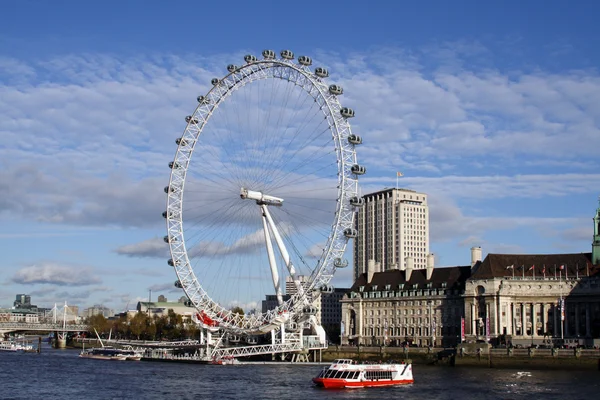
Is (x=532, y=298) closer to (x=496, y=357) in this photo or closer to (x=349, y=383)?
(x=496, y=357)

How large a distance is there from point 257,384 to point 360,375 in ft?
35.3

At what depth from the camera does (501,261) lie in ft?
484

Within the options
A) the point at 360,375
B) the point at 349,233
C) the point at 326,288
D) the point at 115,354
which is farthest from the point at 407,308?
the point at 360,375

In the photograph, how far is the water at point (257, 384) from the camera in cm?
7769

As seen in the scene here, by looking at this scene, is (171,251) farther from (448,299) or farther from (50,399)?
(448,299)

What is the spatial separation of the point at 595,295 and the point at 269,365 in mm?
53905

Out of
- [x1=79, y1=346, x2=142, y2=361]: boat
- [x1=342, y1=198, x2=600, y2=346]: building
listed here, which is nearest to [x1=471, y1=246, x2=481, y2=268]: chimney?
[x1=342, y1=198, x2=600, y2=346]: building

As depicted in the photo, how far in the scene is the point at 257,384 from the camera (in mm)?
88750

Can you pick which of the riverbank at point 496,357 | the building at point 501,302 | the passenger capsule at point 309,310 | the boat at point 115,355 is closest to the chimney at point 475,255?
the building at point 501,302

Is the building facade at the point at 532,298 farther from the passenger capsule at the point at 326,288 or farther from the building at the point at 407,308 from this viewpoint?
the passenger capsule at the point at 326,288

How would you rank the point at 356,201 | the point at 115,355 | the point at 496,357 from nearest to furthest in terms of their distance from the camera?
the point at 356,201
the point at 496,357
the point at 115,355

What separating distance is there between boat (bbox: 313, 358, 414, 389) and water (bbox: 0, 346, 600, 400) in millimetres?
1581

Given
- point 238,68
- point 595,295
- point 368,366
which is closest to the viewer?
point 368,366

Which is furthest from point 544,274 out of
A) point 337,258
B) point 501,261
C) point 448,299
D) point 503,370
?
point 337,258
